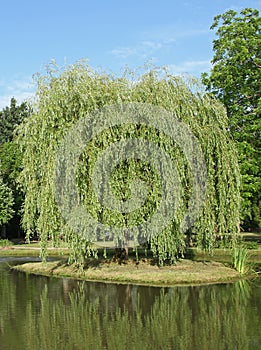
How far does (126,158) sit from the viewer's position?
16812 mm

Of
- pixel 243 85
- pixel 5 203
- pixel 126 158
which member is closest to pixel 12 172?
pixel 5 203

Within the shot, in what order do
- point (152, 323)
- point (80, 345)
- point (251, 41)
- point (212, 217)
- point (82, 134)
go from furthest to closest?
point (251, 41) < point (212, 217) < point (82, 134) < point (152, 323) < point (80, 345)

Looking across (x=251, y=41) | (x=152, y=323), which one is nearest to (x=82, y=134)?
(x=152, y=323)

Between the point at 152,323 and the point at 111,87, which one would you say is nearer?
the point at 152,323

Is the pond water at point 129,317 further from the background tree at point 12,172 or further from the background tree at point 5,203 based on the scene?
the background tree at point 12,172

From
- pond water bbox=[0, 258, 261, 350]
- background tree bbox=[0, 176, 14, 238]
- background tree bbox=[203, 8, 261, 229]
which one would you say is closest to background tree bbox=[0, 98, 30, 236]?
background tree bbox=[0, 176, 14, 238]

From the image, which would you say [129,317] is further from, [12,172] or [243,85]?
[12,172]

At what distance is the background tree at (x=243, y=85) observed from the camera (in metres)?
26.4

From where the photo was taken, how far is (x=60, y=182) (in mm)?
16500

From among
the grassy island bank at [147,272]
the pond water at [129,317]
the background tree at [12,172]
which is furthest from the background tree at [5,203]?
the pond water at [129,317]

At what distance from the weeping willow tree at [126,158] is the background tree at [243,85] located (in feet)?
28.0

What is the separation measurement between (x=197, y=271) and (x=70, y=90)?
27.1ft

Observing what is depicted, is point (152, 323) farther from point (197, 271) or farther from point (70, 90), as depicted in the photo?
point (70, 90)

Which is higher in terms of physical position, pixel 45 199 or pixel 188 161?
pixel 188 161
